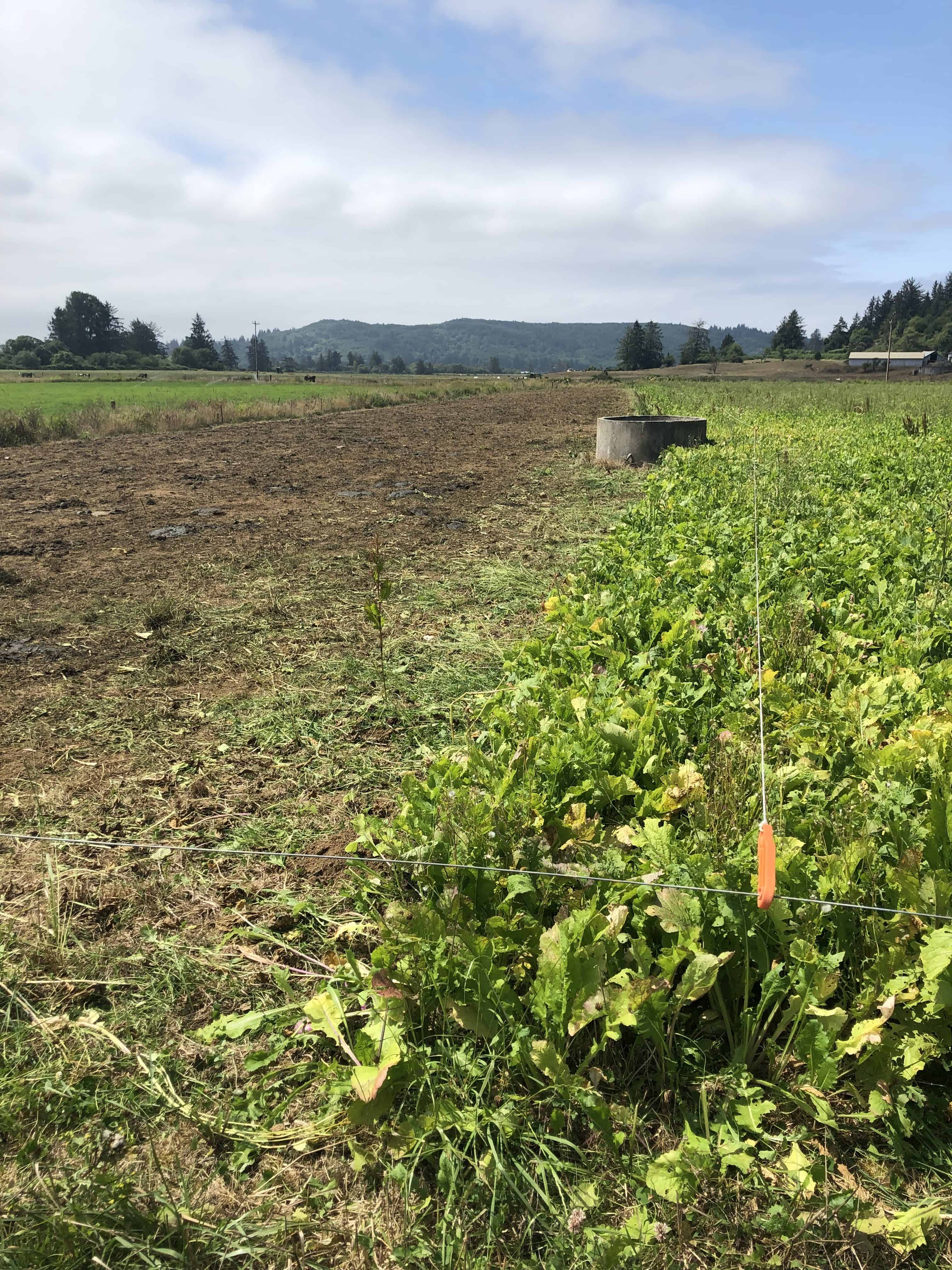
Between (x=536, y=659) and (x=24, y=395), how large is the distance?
38.3 m

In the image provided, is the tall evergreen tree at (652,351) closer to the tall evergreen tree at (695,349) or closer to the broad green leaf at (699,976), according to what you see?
the tall evergreen tree at (695,349)

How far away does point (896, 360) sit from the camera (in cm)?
9262

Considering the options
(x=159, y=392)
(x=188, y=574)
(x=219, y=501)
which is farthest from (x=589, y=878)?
(x=159, y=392)

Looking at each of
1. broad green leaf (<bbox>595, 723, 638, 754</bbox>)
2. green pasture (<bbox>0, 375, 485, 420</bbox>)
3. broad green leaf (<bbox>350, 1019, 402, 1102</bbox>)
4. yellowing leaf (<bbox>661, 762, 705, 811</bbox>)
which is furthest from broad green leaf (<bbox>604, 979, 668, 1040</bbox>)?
green pasture (<bbox>0, 375, 485, 420</bbox>)

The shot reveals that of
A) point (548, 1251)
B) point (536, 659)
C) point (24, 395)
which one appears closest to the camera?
point (548, 1251)

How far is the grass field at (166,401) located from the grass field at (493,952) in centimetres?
1655

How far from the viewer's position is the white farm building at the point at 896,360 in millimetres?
83438

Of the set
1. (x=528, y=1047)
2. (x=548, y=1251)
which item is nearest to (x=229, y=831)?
(x=528, y=1047)

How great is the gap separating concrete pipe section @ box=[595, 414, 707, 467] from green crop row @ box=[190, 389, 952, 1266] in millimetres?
10427

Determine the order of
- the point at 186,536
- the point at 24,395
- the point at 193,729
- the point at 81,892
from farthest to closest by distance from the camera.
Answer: the point at 24,395 < the point at 186,536 < the point at 193,729 < the point at 81,892

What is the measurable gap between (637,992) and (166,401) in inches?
1338

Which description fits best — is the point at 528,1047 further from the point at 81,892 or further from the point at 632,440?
the point at 632,440

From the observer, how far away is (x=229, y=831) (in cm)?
319

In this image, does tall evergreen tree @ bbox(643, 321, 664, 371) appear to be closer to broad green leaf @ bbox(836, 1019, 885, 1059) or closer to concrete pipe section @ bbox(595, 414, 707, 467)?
concrete pipe section @ bbox(595, 414, 707, 467)
